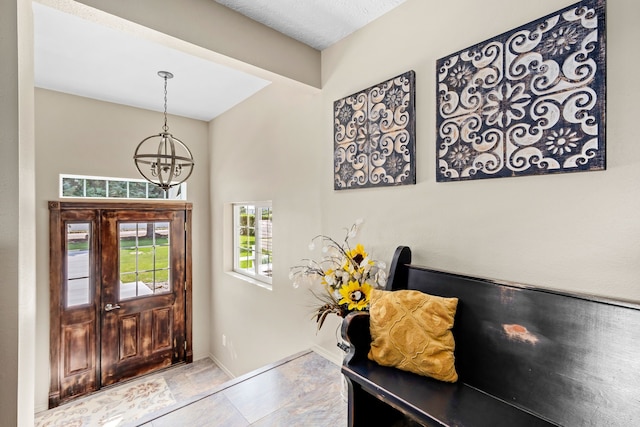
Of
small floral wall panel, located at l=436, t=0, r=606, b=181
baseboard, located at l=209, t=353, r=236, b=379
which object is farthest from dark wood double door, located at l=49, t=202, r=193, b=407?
small floral wall panel, located at l=436, t=0, r=606, b=181

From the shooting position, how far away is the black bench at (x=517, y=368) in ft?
3.13

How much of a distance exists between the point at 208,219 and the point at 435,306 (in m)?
3.50

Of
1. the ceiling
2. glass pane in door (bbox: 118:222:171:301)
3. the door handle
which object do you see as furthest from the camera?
glass pane in door (bbox: 118:222:171:301)

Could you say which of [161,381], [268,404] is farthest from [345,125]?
[161,381]

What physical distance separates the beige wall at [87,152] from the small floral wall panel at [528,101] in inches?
133

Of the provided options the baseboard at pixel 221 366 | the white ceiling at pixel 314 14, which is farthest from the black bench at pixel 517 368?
the baseboard at pixel 221 366

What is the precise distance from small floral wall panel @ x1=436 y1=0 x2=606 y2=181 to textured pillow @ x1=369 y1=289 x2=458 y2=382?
646mm

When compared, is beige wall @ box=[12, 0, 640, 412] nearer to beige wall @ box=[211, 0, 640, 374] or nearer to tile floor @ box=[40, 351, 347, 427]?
beige wall @ box=[211, 0, 640, 374]

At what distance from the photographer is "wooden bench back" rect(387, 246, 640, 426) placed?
3.10 ft

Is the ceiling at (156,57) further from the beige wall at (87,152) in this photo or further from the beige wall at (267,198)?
the beige wall at (267,198)

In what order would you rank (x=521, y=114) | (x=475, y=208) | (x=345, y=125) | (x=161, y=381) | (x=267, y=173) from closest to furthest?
1. (x=521, y=114)
2. (x=475, y=208)
3. (x=345, y=125)
4. (x=267, y=173)
5. (x=161, y=381)

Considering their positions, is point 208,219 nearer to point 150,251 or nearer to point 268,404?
point 150,251

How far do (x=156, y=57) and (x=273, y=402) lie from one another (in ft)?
8.69

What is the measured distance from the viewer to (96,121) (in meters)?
3.27
